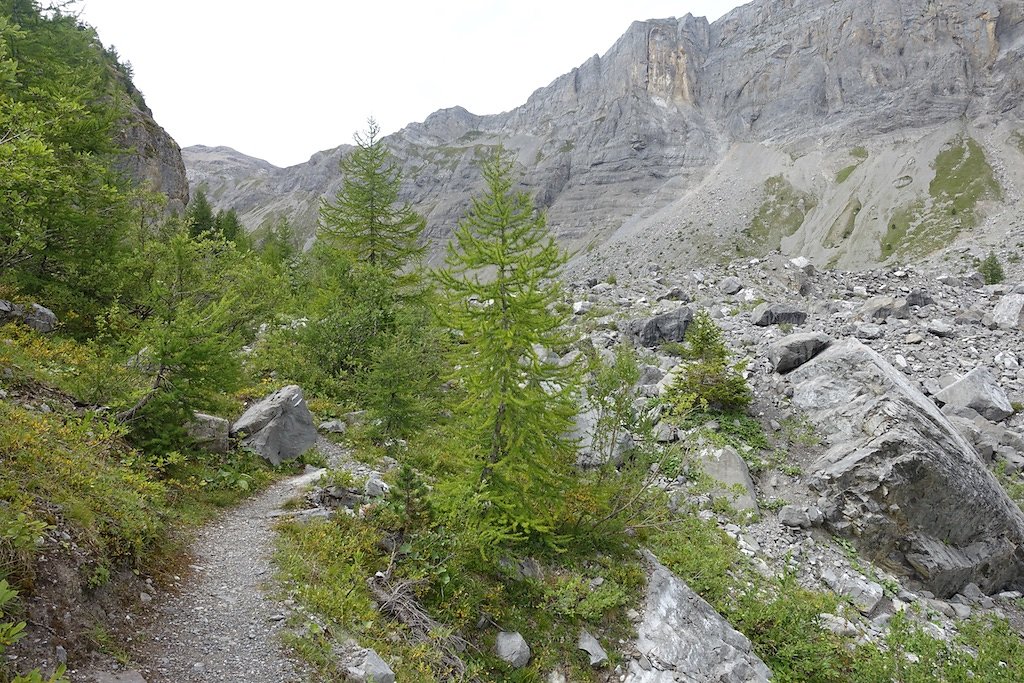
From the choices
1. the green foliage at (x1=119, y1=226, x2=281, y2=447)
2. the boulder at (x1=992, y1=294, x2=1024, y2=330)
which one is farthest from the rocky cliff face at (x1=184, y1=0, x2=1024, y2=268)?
the green foliage at (x1=119, y1=226, x2=281, y2=447)

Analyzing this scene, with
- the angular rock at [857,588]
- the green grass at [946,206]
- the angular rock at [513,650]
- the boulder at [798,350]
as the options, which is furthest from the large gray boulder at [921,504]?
the green grass at [946,206]

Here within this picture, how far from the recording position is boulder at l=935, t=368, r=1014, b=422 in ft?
55.4

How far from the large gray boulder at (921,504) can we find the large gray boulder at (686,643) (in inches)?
210

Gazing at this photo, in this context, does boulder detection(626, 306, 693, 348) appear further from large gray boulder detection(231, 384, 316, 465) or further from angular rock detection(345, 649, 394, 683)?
Result: angular rock detection(345, 649, 394, 683)

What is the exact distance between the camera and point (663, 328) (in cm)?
2225

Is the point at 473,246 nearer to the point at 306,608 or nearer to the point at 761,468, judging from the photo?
the point at 306,608

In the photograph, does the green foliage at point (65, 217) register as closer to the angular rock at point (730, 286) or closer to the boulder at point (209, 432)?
the boulder at point (209, 432)

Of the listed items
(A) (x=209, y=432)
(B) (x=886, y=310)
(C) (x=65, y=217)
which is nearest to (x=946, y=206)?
(B) (x=886, y=310)

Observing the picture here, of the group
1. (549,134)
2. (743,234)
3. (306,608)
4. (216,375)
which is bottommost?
(743,234)

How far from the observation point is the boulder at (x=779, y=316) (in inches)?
872

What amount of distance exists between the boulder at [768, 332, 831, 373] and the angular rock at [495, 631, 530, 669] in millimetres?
14137

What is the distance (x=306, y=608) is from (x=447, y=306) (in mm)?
5083

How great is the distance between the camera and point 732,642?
30.7 feet

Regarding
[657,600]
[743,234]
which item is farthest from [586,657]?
[743,234]
